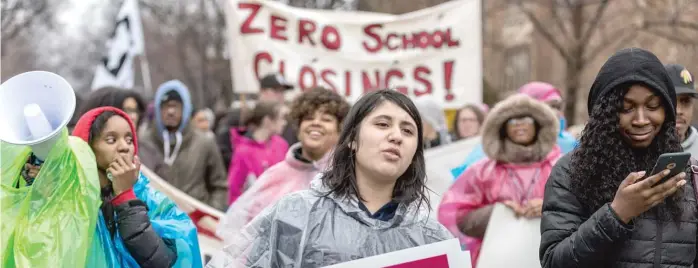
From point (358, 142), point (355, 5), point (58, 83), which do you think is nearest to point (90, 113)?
point (58, 83)

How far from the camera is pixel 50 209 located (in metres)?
3.32

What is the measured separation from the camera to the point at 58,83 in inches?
139

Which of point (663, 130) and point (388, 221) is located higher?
point (663, 130)

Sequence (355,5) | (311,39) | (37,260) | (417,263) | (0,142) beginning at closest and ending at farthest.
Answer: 1. (417,263)
2. (37,260)
3. (0,142)
4. (311,39)
5. (355,5)

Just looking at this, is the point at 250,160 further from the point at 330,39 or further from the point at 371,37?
the point at 371,37

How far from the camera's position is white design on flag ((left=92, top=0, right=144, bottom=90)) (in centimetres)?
871

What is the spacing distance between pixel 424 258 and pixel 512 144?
233cm

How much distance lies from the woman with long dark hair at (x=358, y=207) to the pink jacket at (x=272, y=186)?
182 cm

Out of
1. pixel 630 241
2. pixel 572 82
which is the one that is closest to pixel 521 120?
pixel 630 241

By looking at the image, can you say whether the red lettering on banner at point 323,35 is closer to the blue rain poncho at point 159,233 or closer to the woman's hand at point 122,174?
the blue rain poncho at point 159,233

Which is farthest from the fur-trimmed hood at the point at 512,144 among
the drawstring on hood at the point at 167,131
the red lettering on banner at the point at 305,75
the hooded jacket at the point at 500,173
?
the red lettering on banner at the point at 305,75

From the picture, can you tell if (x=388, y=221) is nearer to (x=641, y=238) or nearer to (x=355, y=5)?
(x=641, y=238)

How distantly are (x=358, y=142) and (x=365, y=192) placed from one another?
18 cm

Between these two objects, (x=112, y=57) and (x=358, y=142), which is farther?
(x=112, y=57)
